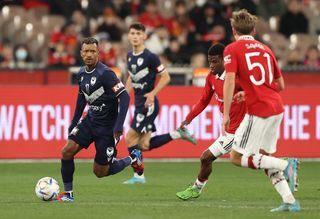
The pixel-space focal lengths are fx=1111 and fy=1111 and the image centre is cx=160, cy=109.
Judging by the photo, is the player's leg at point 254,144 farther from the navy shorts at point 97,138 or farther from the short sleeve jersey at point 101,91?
the navy shorts at point 97,138

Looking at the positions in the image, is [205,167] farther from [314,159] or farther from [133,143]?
[314,159]

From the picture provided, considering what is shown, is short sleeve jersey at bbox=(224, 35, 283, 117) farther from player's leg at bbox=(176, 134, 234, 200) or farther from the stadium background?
the stadium background

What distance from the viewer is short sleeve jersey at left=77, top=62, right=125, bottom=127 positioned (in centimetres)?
1340

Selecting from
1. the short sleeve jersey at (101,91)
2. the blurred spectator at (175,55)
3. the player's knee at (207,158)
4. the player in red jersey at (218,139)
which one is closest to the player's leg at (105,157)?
the short sleeve jersey at (101,91)

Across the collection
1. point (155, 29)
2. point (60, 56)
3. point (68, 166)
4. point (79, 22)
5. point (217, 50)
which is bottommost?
point (68, 166)

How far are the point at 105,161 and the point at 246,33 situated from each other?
2.98 m

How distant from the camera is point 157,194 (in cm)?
1450

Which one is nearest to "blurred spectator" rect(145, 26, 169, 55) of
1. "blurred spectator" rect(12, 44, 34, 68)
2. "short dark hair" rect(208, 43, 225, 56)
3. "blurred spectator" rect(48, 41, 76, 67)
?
"blurred spectator" rect(48, 41, 76, 67)

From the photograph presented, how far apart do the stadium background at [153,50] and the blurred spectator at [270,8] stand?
0.08ft

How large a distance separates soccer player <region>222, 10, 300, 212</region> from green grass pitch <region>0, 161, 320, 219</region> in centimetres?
49

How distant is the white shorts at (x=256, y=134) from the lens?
1166 centimetres

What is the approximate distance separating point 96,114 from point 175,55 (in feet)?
36.1

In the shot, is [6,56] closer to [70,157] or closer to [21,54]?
[21,54]

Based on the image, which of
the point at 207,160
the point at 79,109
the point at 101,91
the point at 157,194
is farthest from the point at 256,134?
the point at 157,194
